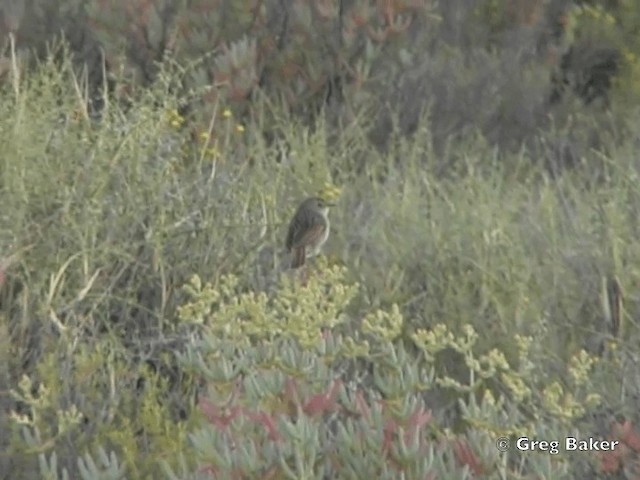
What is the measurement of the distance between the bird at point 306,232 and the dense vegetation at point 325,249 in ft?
0.23

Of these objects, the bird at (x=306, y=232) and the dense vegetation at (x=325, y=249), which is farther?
the bird at (x=306, y=232)

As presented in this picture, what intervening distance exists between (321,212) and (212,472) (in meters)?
2.45

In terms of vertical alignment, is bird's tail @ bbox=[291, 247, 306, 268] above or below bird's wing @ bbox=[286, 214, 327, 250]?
below

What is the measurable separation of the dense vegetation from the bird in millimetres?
72

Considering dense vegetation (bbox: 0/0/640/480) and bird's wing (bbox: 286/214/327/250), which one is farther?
bird's wing (bbox: 286/214/327/250)

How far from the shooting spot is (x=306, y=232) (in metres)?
5.56

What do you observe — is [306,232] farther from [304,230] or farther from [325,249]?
[325,249]

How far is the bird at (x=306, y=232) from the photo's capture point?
5504mm

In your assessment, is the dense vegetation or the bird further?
the bird

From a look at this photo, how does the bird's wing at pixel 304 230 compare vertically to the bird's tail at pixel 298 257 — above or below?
above

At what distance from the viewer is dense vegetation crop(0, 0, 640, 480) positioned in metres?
3.63

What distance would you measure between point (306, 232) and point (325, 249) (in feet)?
1.13

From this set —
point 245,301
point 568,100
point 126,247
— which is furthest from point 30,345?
point 568,100

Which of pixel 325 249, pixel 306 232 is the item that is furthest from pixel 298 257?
pixel 325 249
